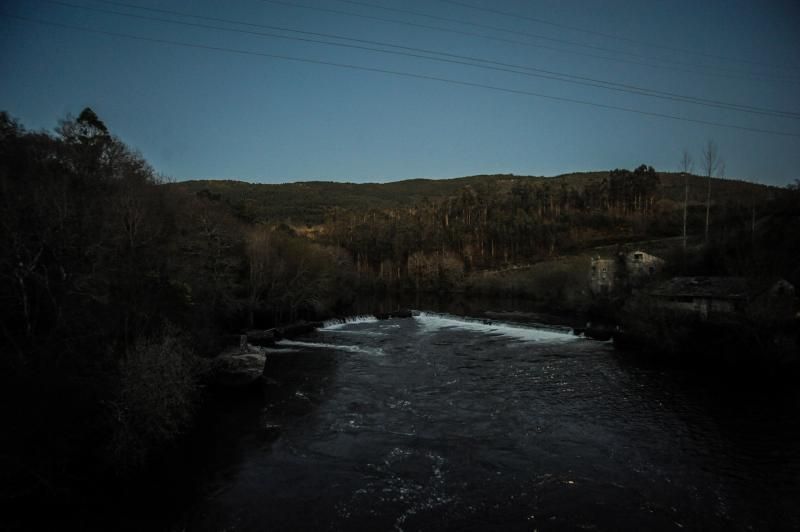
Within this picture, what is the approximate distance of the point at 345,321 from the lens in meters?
51.2

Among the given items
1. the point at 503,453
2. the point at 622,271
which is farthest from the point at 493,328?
the point at 503,453

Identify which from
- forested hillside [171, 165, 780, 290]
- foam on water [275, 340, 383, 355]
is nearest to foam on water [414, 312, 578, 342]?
foam on water [275, 340, 383, 355]

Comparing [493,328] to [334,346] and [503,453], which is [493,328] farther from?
[503,453]

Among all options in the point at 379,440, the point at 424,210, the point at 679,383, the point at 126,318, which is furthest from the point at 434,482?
the point at 424,210

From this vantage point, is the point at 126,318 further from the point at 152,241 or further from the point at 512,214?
the point at 512,214

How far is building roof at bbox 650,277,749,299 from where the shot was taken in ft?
106

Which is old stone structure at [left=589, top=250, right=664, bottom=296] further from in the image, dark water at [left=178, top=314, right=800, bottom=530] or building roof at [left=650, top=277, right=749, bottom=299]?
dark water at [left=178, top=314, right=800, bottom=530]

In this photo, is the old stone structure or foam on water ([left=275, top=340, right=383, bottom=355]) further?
the old stone structure

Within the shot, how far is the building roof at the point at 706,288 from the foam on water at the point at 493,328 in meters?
8.75

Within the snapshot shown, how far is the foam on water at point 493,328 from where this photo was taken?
129 feet

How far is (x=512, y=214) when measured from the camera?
131 metres

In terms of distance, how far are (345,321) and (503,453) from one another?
119 feet

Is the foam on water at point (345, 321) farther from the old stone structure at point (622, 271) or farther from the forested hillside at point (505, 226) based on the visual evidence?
the forested hillside at point (505, 226)

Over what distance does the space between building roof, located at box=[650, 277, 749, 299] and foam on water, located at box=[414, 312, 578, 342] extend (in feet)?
28.7
